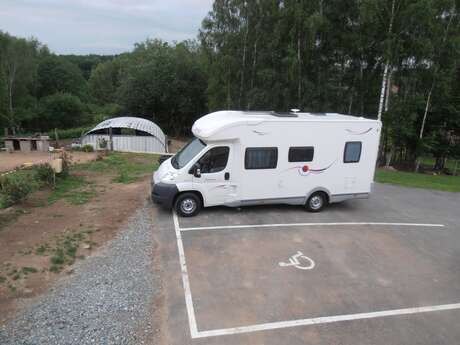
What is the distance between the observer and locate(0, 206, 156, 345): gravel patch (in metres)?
4.17

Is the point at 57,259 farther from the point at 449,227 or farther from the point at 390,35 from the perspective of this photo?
the point at 390,35

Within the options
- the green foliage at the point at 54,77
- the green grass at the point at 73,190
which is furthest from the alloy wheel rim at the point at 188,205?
the green foliage at the point at 54,77

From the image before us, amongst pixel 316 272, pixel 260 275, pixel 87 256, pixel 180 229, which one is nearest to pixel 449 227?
pixel 316 272

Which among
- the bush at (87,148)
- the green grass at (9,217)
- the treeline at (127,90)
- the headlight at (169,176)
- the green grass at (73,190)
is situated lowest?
the bush at (87,148)

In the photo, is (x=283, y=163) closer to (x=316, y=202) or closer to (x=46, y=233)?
(x=316, y=202)

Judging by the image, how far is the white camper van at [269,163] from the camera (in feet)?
26.8

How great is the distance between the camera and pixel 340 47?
62.0 ft

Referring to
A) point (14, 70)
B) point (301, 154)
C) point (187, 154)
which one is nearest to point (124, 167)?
point (187, 154)

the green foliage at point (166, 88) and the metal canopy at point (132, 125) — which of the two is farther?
the green foliage at point (166, 88)

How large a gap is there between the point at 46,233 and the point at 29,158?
15607mm

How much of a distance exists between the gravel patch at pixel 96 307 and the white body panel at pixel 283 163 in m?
2.75

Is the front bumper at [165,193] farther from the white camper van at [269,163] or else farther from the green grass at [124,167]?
the green grass at [124,167]

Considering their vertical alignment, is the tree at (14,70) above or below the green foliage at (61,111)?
above

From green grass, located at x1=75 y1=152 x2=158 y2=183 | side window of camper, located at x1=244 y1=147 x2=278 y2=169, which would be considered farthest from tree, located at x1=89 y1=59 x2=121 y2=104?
side window of camper, located at x1=244 y1=147 x2=278 y2=169
